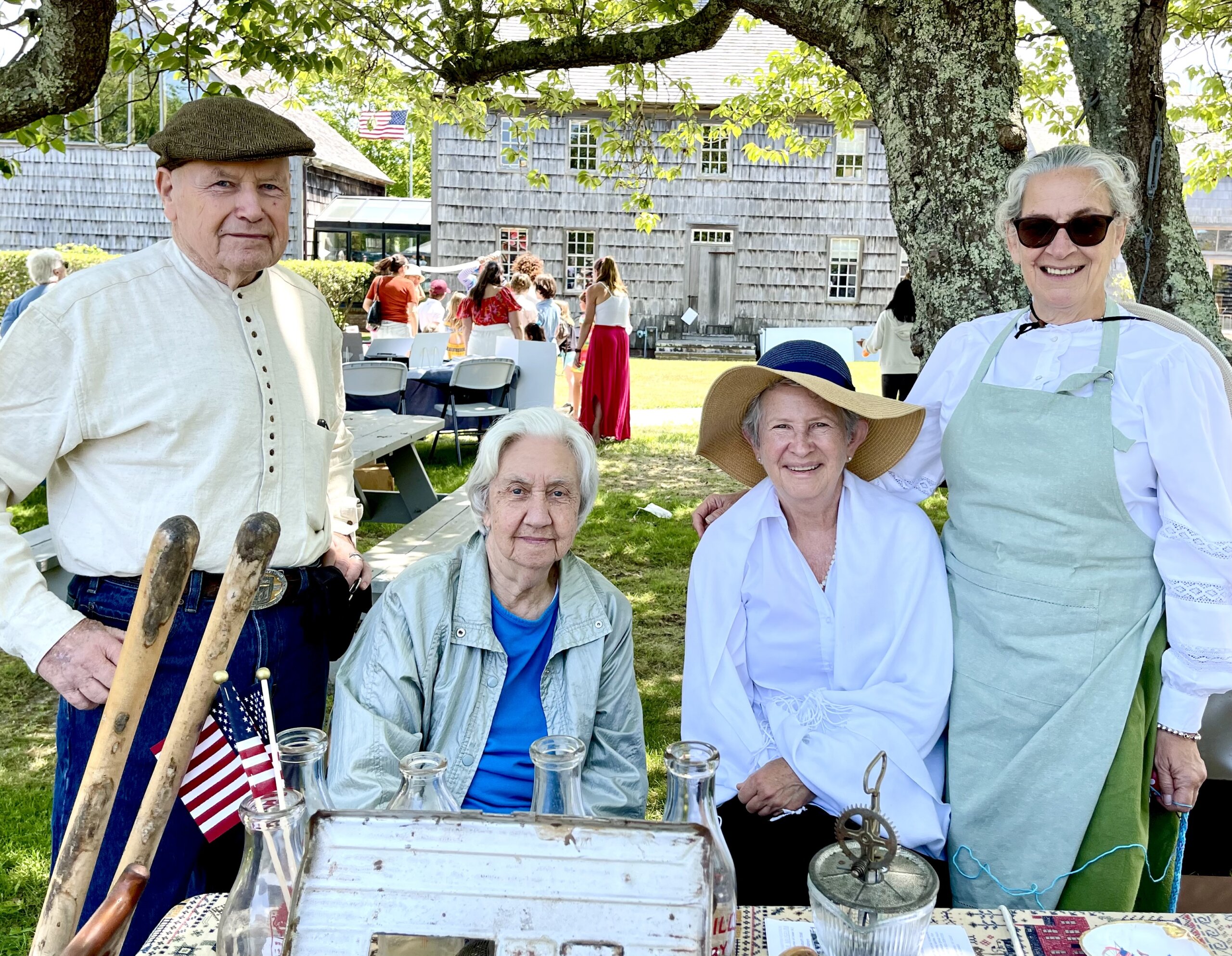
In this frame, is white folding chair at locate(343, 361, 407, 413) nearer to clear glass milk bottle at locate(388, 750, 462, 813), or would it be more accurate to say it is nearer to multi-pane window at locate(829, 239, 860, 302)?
clear glass milk bottle at locate(388, 750, 462, 813)

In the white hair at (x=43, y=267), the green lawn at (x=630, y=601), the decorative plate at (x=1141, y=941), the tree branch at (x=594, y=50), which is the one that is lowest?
the green lawn at (x=630, y=601)

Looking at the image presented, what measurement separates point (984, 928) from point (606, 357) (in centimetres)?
898

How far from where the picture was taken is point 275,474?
221 centimetres

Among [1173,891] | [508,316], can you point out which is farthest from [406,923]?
[508,316]

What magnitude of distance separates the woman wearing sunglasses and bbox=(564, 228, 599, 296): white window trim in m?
20.5

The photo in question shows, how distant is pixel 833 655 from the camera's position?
7.65ft

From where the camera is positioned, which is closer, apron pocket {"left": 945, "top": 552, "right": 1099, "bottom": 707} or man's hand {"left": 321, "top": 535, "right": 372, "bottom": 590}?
apron pocket {"left": 945, "top": 552, "right": 1099, "bottom": 707}

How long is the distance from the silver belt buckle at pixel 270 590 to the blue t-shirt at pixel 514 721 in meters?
0.47

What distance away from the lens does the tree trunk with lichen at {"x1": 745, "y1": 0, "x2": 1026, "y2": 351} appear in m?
3.10

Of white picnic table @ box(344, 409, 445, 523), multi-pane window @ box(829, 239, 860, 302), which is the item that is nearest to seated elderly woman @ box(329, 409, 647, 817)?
white picnic table @ box(344, 409, 445, 523)

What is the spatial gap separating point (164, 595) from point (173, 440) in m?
1.06

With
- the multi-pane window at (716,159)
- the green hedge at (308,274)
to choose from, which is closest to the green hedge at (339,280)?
the green hedge at (308,274)

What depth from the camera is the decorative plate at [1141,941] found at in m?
1.38

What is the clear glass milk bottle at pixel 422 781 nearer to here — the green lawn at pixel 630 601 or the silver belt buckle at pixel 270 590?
the silver belt buckle at pixel 270 590
